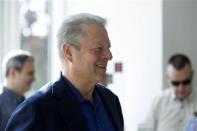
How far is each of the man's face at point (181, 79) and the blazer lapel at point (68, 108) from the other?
158 centimetres

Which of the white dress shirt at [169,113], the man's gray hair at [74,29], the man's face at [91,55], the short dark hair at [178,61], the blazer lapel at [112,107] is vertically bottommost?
the white dress shirt at [169,113]

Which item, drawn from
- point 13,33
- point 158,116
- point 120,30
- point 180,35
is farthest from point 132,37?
point 13,33

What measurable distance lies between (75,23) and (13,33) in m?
2.02

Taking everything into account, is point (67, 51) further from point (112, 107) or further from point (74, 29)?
point (112, 107)

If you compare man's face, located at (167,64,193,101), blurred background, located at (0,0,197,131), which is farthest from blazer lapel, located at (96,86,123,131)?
blurred background, located at (0,0,197,131)

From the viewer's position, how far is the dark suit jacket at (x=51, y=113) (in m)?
1.40

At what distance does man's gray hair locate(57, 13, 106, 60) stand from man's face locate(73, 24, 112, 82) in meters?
0.02

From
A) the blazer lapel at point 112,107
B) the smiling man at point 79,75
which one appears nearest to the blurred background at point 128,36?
the blazer lapel at point 112,107

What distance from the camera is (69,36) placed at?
1529mm

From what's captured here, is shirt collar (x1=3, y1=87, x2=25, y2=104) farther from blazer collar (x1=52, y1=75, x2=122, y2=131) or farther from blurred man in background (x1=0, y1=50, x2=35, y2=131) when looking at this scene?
blazer collar (x1=52, y1=75, x2=122, y2=131)

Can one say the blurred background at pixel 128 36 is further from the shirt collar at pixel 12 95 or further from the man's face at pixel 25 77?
the shirt collar at pixel 12 95

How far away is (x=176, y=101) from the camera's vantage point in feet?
10.1

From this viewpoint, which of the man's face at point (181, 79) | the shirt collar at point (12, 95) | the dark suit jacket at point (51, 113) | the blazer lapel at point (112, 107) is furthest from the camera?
the man's face at point (181, 79)

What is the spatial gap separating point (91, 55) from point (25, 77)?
128cm
